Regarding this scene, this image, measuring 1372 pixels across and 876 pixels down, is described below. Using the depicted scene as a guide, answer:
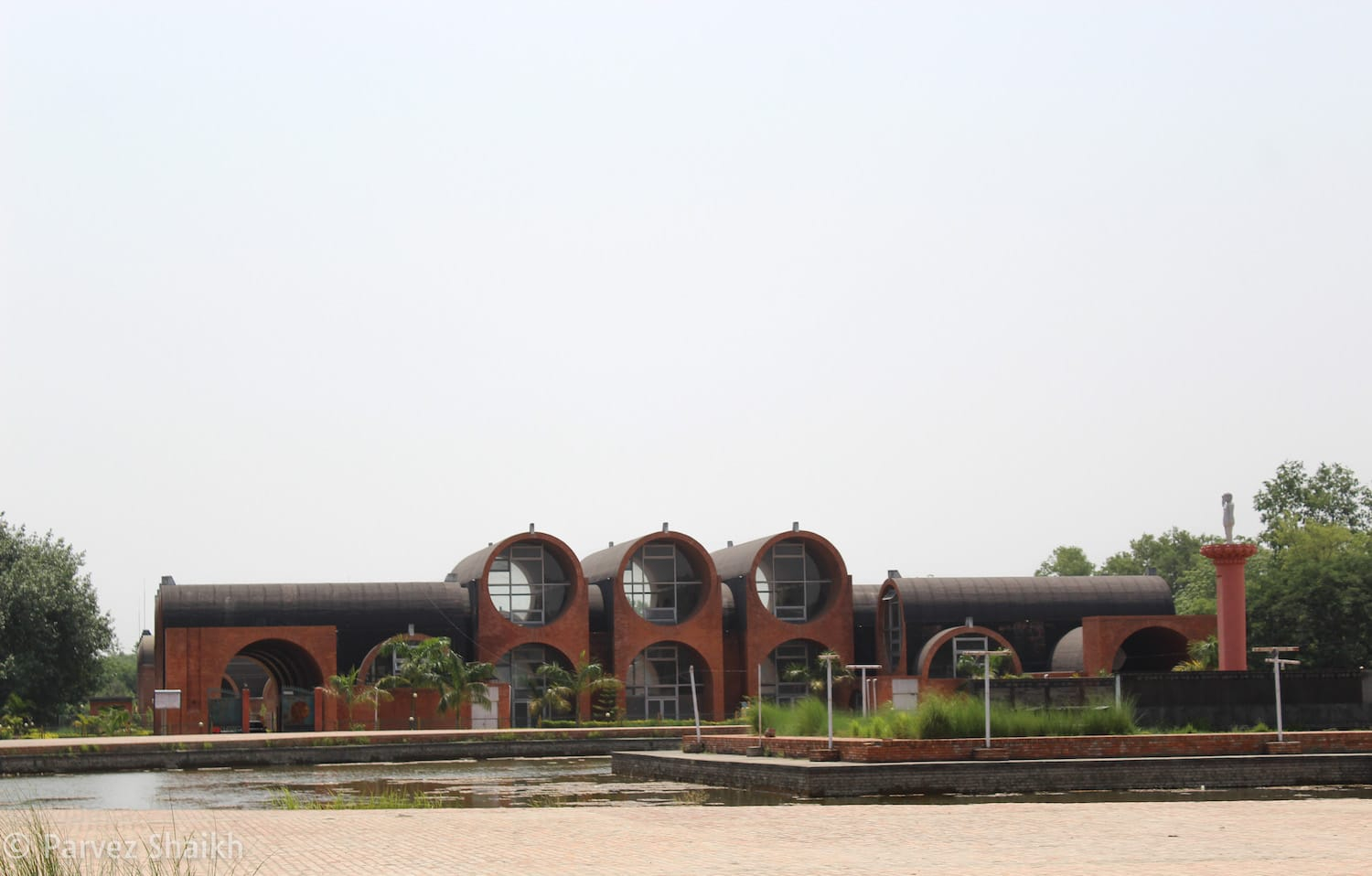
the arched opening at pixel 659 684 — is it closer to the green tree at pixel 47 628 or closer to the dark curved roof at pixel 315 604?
the dark curved roof at pixel 315 604

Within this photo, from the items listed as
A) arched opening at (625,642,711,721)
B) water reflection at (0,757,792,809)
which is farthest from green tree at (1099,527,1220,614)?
water reflection at (0,757,792,809)

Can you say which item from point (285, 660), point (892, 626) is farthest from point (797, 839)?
point (285, 660)

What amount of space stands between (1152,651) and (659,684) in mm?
16254

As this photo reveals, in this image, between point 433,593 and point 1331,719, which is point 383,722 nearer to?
point 433,593

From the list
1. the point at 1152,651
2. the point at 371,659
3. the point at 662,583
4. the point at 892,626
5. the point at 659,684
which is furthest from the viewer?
the point at 892,626

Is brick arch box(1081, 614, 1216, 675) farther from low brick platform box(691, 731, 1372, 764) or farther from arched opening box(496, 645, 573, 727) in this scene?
low brick platform box(691, 731, 1372, 764)

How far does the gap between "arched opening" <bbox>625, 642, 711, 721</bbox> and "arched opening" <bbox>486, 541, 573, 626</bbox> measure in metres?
3.49

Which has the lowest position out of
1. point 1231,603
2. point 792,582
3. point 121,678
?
point 121,678

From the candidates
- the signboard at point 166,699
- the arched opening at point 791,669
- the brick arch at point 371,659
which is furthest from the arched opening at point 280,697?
the arched opening at point 791,669

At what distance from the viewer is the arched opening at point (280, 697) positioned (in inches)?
1962

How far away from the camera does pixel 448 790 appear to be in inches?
1000

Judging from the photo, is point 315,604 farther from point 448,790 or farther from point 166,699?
point 448,790

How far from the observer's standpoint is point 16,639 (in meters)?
51.3

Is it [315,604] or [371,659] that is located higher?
[315,604]
